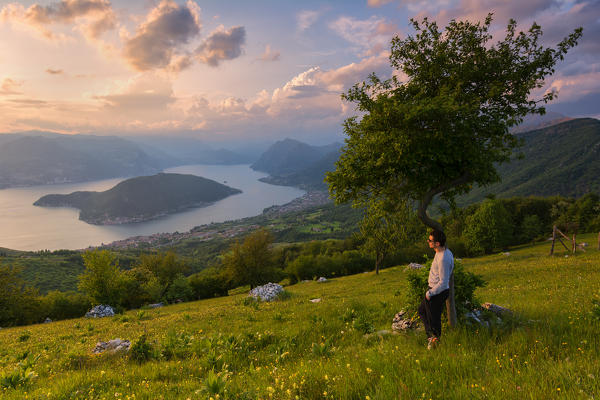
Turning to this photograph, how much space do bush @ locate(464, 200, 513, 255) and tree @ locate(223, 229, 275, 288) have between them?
50377 mm

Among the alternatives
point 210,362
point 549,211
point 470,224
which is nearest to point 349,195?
point 210,362

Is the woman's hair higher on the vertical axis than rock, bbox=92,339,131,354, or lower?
higher

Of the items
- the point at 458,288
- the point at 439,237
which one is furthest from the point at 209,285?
the point at 439,237

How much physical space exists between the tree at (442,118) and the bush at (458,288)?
162 cm

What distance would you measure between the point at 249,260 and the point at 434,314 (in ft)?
173

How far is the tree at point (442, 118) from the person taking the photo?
23.8 ft

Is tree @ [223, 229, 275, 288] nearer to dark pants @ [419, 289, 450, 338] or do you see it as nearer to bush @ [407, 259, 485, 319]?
bush @ [407, 259, 485, 319]

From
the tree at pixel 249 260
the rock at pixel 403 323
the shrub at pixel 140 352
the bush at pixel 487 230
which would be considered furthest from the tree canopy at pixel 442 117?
the bush at pixel 487 230

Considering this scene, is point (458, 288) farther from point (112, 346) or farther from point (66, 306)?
point (66, 306)

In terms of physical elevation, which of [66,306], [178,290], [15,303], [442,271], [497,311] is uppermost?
[442,271]

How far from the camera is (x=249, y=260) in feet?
185

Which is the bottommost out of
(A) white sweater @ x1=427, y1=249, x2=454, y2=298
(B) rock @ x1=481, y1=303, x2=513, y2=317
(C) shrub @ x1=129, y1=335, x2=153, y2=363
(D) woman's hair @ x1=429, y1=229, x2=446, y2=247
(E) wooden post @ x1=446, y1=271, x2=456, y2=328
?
(C) shrub @ x1=129, y1=335, x2=153, y2=363

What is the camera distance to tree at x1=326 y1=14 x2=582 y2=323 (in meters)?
7.25

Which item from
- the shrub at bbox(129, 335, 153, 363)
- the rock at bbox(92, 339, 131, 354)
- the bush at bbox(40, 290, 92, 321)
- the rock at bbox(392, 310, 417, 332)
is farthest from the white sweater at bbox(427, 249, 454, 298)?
the bush at bbox(40, 290, 92, 321)
